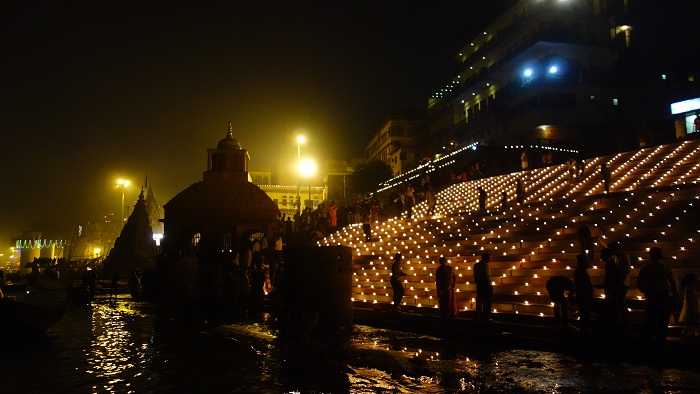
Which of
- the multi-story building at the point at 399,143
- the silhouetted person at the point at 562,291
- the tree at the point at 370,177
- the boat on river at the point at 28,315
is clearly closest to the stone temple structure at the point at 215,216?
the boat on river at the point at 28,315

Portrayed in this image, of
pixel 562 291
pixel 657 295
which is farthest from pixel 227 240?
pixel 657 295

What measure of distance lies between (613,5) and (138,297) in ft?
179

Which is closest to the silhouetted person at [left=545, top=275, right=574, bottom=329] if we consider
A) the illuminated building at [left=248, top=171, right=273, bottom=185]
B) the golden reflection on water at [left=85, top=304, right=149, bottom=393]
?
the golden reflection on water at [left=85, top=304, right=149, bottom=393]

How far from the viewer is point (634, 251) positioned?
1382cm

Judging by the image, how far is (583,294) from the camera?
10117 millimetres

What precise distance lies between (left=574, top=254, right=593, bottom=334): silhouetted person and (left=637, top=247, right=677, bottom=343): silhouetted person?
0.98 metres

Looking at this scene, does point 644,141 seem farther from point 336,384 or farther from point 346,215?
point 336,384

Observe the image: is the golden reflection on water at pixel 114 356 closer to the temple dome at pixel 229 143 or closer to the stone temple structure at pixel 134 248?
the temple dome at pixel 229 143

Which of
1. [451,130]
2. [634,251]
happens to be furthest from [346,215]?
[451,130]

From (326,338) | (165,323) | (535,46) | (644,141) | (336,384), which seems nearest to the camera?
(336,384)

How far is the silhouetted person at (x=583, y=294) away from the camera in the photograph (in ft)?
32.6

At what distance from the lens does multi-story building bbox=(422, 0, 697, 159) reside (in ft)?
156

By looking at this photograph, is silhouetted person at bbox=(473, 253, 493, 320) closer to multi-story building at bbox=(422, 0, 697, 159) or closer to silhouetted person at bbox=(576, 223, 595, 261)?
silhouetted person at bbox=(576, 223, 595, 261)

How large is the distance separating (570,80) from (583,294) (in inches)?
1734
